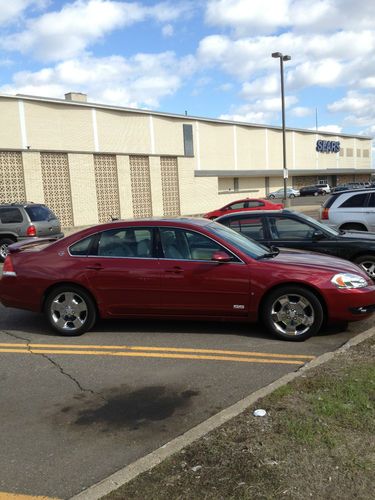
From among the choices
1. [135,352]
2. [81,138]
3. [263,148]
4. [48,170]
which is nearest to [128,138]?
[81,138]

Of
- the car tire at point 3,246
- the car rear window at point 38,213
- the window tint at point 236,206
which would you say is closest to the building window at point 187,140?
the window tint at point 236,206

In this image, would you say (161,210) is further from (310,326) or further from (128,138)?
(310,326)

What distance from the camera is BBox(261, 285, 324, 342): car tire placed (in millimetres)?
5715

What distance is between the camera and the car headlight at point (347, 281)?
571cm

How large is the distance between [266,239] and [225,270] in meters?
2.84

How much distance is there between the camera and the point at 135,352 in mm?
5605

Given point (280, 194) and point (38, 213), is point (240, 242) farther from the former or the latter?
point (280, 194)

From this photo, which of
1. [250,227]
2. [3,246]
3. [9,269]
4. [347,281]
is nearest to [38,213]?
[3,246]

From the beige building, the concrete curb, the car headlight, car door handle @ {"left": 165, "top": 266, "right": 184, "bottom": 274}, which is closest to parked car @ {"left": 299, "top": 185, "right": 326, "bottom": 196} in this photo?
the beige building

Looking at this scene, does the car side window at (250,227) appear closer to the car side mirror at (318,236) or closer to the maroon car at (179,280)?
the car side mirror at (318,236)

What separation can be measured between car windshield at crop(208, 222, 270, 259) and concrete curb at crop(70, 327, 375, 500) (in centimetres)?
182

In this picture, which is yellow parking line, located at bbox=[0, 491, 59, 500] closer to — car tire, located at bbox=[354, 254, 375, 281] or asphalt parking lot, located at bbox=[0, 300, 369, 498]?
asphalt parking lot, located at bbox=[0, 300, 369, 498]

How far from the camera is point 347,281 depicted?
5.74m

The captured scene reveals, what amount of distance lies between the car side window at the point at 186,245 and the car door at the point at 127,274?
18 centimetres
